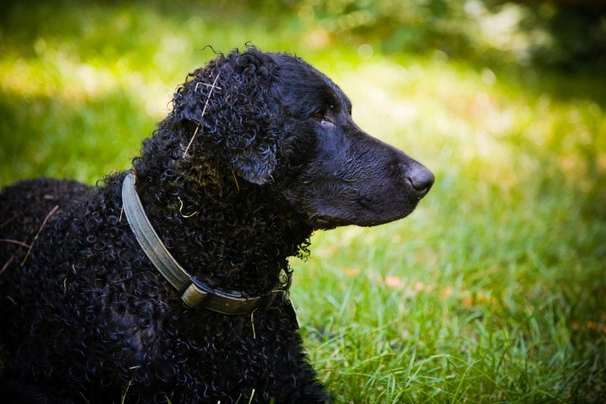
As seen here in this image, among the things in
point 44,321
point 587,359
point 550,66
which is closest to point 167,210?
point 44,321

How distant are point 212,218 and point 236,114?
→ 1.35 feet

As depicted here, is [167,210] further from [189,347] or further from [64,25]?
[64,25]

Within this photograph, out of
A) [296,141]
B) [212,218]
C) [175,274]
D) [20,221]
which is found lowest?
[175,274]

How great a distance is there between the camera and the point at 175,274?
2.30 m

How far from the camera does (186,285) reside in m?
2.30

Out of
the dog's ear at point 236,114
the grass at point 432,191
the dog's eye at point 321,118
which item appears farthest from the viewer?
the grass at point 432,191

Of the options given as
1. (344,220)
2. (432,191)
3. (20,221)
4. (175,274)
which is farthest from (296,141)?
(432,191)

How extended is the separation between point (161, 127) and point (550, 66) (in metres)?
10.0

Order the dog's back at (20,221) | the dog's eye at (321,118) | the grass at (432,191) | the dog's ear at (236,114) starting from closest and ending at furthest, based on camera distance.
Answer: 1. the dog's ear at (236,114)
2. the dog's eye at (321,118)
3. the dog's back at (20,221)
4. the grass at (432,191)

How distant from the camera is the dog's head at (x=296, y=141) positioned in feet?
7.37

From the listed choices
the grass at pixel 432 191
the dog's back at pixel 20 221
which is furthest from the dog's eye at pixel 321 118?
the dog's back at pixel 20 221

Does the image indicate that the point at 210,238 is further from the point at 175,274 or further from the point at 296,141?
the point at 296,141

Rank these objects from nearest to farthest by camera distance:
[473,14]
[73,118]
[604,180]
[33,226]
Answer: [33,226] → [73,118] → [604,180] → [473,14]

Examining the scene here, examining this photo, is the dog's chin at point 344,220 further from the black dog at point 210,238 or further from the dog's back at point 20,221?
the dog's back at point 20,221
